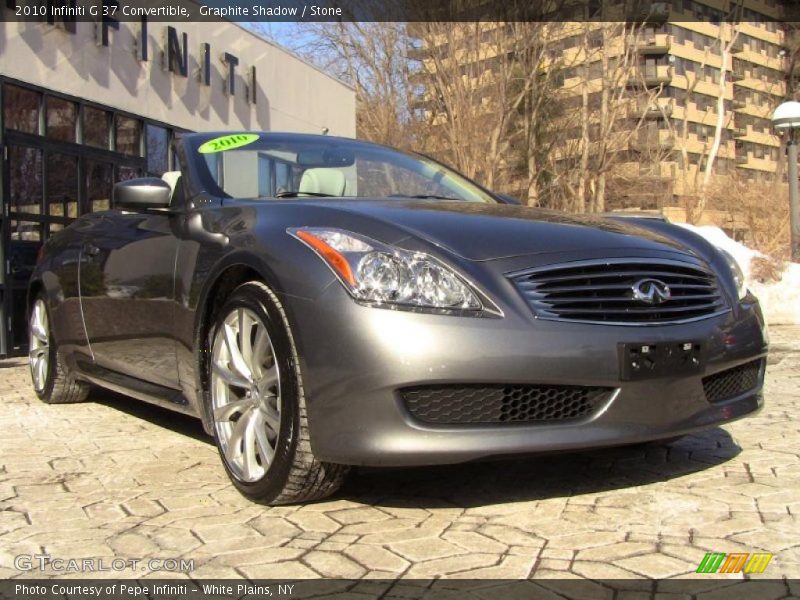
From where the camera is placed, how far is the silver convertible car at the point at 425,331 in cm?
268

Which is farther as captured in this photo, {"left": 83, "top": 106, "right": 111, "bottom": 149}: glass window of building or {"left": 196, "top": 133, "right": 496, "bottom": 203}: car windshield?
{"left": 83, "top": 106, "right": 111, "bottom": 149}: glass window of building

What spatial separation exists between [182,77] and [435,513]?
423 inches

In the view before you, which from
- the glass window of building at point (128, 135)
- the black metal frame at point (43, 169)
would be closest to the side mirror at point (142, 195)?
the black metal frame at point (43, 169)

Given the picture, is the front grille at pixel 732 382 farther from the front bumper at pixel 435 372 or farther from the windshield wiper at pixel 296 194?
the windshield wiper at pixel 296 194

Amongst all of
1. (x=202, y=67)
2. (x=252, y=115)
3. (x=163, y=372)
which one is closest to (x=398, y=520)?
(x=163, y=372)

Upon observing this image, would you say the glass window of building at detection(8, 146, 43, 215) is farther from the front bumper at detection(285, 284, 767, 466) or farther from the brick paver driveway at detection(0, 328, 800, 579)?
the front bumper at detection(285, 284, 767, 466)

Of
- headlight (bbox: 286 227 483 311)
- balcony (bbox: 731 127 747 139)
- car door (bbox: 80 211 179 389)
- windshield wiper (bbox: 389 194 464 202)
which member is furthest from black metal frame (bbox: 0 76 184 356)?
balcony (bbox: 731 127 747 139)

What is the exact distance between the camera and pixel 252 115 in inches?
574

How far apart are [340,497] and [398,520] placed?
358 millimetres

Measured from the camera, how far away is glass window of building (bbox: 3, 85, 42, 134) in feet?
28.9

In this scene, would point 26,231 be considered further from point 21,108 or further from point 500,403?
point 500,403

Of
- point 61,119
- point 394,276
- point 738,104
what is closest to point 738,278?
point 394,276

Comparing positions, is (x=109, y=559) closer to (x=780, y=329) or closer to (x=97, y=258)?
(x=97, y=258)

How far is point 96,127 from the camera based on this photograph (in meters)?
10.5
